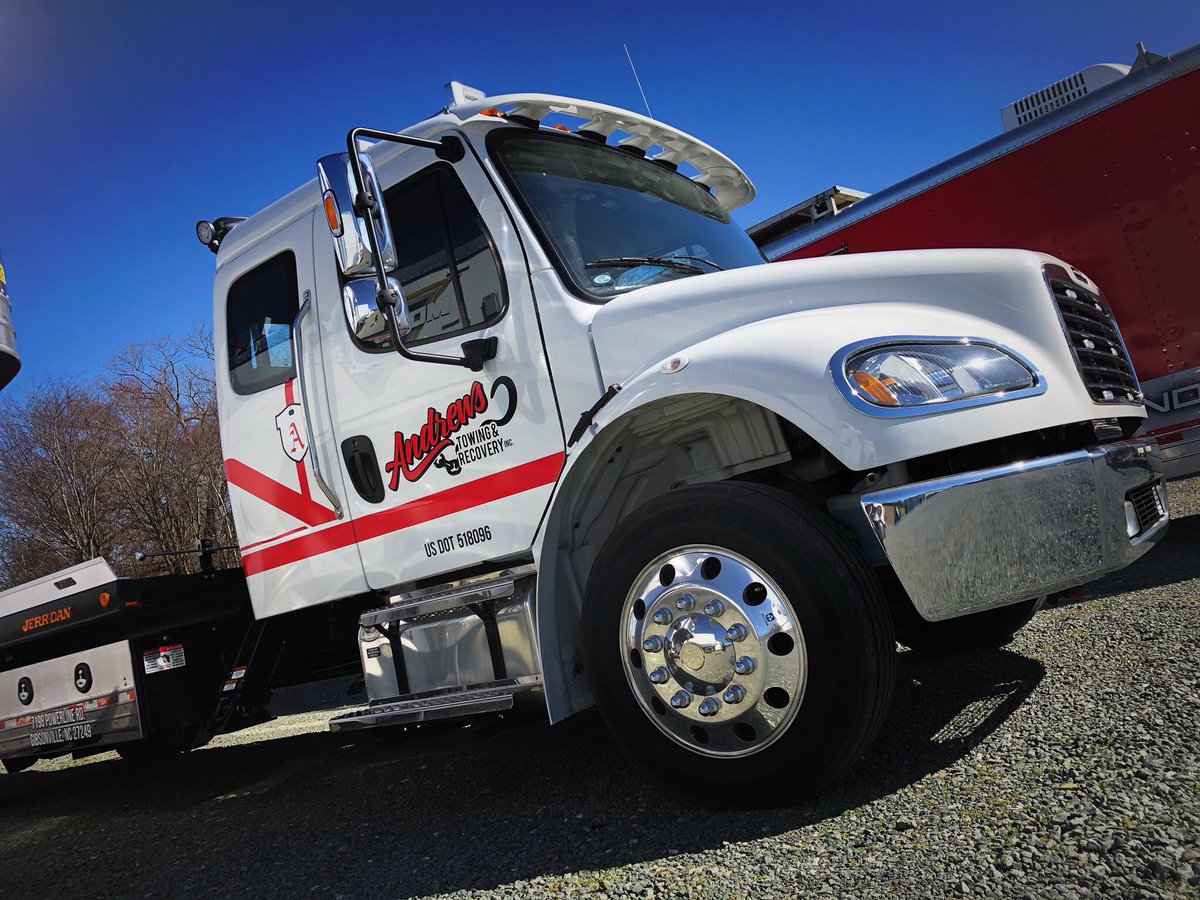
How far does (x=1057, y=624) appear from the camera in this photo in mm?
4297

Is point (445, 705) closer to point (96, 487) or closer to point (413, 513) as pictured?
point (413, 513)

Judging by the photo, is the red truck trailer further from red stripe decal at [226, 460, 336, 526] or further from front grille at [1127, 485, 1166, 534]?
red stripe decal at [226, 460, 336, 526]

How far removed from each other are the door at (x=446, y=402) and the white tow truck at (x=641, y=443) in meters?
0.01

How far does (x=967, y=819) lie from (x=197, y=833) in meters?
3.24

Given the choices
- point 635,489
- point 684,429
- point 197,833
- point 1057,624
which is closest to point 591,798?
point 635,489

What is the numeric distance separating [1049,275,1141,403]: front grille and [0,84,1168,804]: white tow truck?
0.02 m

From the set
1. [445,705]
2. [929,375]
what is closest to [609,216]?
[929,375]

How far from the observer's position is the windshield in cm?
326

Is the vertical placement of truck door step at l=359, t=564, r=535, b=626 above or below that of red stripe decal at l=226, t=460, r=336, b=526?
below

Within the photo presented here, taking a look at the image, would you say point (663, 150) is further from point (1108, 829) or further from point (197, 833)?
point (197, 833)

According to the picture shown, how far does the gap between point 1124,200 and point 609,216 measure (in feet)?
13.0

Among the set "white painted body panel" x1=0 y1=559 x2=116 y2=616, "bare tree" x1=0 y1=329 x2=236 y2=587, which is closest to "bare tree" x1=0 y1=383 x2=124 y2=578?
"bare tree" x1=0 y1=329 x2=236 y2=587

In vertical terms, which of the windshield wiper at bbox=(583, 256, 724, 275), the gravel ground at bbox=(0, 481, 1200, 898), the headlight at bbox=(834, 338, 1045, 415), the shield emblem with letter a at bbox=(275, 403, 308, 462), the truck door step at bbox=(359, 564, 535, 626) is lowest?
the gravel ground at bbox=(0, 481, 1200, 898)

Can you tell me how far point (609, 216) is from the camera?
11.4 ft
